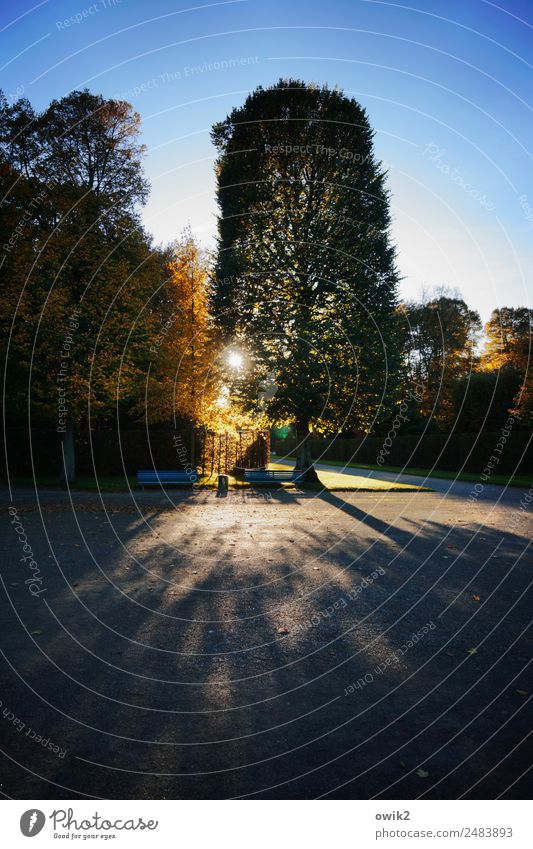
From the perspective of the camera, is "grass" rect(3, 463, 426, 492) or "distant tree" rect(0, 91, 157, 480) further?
"grass" rect(3, 463, 426, 492)

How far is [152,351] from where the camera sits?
27078mm

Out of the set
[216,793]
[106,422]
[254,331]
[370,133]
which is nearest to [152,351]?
[254,331]

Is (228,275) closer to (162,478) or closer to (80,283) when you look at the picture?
(80,283)

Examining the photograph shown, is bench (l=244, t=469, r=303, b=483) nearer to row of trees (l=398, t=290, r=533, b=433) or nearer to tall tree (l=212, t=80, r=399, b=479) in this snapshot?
tall tree (l=212, t=80, r=399, b=479)

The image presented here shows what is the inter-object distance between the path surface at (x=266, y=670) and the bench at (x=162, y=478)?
13477 millimetres

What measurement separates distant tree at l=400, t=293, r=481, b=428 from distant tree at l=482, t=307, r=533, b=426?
73.1 inches

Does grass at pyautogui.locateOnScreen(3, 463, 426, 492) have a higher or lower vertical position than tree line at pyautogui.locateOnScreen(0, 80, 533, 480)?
lower

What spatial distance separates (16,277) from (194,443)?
531 inches

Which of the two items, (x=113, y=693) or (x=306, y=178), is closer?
(x=113, y=693)

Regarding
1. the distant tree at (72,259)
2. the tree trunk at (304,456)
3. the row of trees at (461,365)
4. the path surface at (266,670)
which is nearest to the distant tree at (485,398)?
the row of trees at (461,365)

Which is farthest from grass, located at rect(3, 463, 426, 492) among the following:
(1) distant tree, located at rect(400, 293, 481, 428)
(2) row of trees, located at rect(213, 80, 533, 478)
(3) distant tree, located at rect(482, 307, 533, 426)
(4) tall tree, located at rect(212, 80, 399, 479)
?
(1) distant tree, located at rect(400, 293, 481, 428)

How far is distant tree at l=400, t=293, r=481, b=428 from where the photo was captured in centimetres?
5444

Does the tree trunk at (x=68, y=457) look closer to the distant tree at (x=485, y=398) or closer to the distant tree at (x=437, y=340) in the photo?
the distant tree at (x=485, y=398)

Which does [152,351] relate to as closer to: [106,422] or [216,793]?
[106,422]
